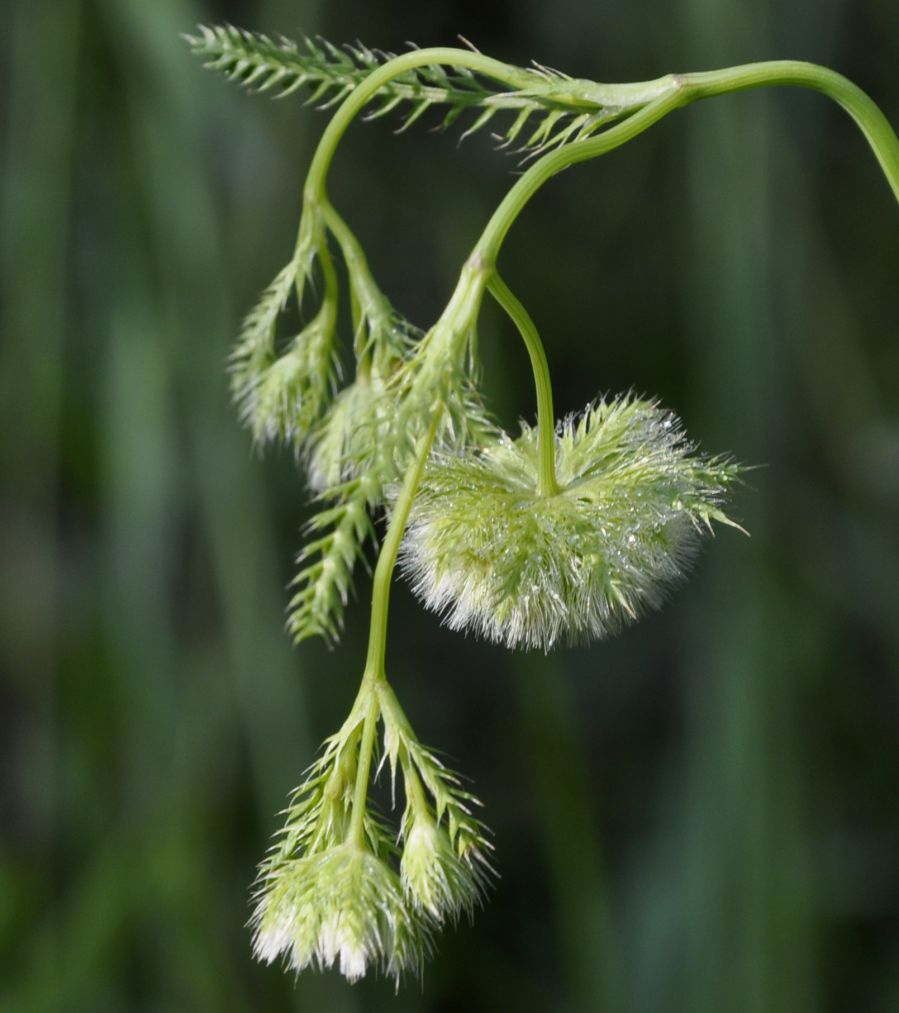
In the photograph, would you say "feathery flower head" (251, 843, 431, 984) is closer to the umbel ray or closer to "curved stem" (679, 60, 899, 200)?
the umbel ray

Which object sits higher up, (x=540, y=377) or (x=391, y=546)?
(x=540, y=377)

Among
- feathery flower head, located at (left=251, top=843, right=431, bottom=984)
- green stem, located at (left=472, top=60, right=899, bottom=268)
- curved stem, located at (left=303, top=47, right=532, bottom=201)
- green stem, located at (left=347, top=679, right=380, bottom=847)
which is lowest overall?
feathery flower head, located at (left=251, top=843, right=431, bottom=984)

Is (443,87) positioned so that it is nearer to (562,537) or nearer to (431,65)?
(431,65)

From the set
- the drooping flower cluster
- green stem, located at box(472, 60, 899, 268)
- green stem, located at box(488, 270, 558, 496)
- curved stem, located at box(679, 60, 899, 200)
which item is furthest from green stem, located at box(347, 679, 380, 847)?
curved stem, located at box(679, 60, 899, 200)

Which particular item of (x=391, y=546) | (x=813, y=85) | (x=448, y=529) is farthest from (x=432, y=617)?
(x=813, y=85)

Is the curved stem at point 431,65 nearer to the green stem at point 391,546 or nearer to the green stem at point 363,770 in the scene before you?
the green stem at point 391,546

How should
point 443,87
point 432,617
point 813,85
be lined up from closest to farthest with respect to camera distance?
point 813,85 < point 443,87 < point 432,617
